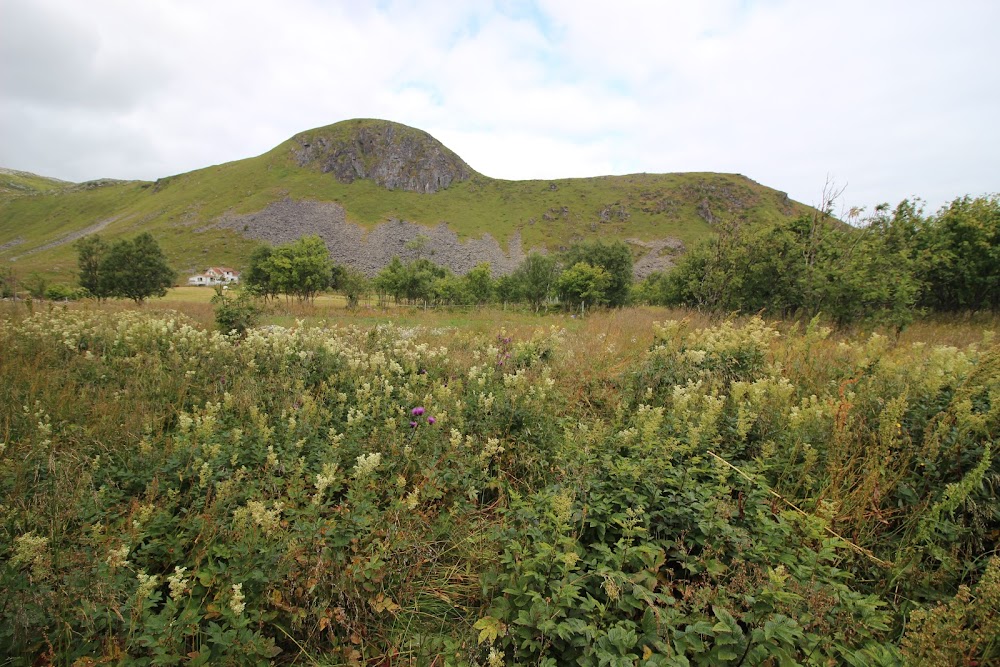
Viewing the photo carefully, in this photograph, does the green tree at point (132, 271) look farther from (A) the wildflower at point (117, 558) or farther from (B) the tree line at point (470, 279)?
(A) the wildflower at point (117, 558)

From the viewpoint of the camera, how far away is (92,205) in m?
166

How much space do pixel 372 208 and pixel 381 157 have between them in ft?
158

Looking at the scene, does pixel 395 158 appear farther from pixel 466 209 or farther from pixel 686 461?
pixel 686 461

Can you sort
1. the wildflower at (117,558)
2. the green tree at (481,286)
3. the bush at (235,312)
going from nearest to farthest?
the wildflower at (117,558), the bush at (235,312), the green tree at (481,286)

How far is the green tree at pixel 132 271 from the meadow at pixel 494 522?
51.1 m

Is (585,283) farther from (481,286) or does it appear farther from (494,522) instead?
(494,522)

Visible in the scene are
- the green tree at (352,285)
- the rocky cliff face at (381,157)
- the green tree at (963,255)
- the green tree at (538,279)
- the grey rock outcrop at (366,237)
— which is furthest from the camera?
the rocky cliff face at (381,157)

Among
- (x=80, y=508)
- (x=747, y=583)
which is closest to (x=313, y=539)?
(x=80, y=508)

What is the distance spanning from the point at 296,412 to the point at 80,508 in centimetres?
172

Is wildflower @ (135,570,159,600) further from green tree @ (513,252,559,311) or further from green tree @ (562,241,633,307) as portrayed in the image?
green tree @ (562,241,633,307)

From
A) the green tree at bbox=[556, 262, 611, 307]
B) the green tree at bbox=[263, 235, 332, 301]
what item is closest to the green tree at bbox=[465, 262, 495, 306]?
the green tree at bbox=[556, 262, 611, 307]

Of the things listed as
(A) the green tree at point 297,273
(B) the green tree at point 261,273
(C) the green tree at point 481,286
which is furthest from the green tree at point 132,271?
(C) the green tree at point 481,286

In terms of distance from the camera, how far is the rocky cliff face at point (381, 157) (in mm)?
177625

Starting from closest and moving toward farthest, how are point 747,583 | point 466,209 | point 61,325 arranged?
point 747,583, point 61,325, point 466,209
